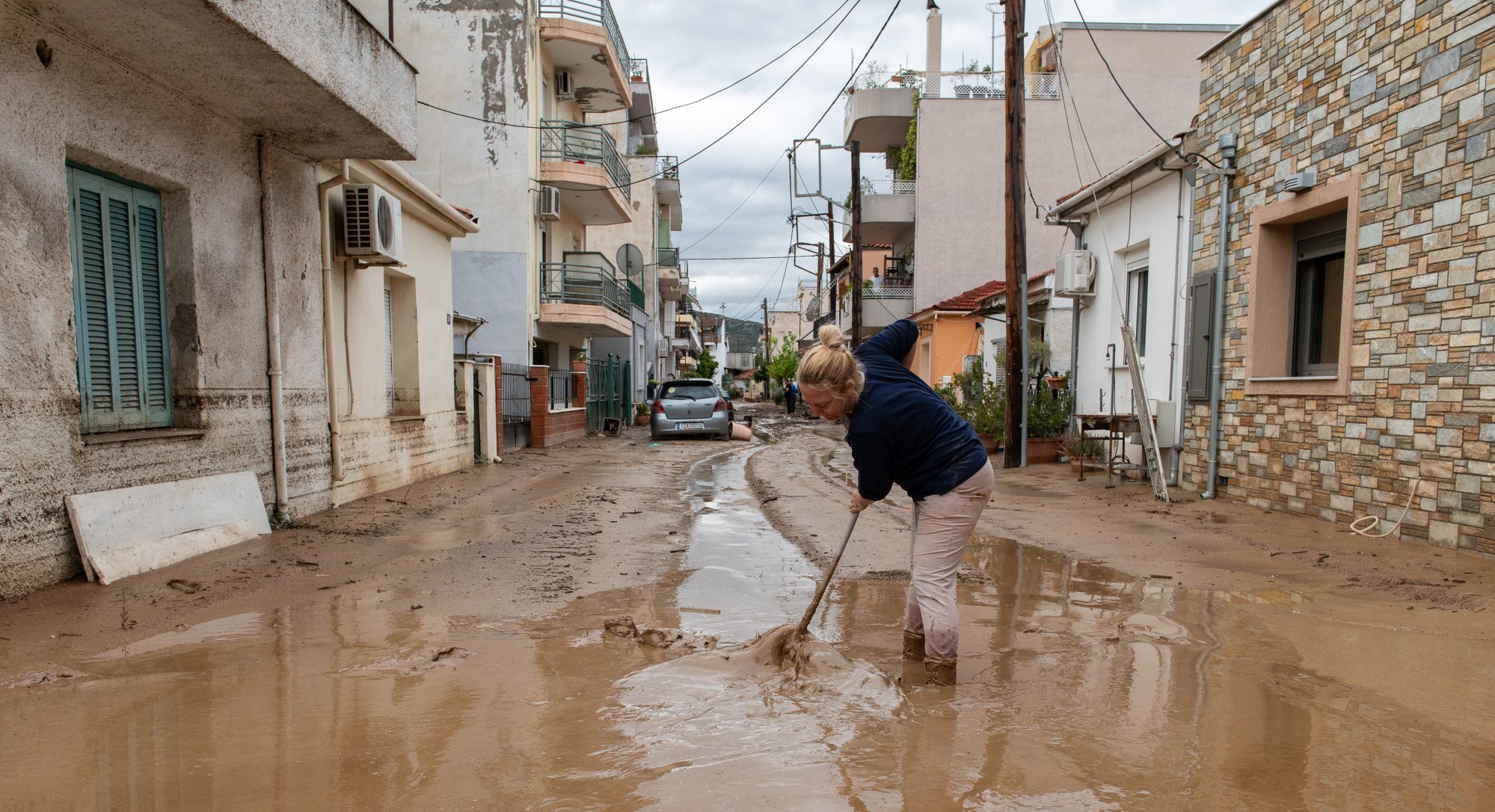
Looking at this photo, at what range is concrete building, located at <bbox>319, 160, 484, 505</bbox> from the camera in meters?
7.98

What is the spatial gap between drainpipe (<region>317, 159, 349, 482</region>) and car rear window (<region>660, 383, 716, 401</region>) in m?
11.2

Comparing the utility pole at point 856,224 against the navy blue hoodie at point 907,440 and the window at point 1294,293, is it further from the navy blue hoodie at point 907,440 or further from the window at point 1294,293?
the navy blue hoodie at point 907,440

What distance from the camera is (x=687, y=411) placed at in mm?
18531

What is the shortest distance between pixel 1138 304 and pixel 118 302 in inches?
446

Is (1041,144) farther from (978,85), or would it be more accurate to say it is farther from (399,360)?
(399,360)

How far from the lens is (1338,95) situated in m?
7.24

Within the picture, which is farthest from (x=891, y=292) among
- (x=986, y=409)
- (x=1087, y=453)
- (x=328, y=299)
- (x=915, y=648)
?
(x=915, y=648)

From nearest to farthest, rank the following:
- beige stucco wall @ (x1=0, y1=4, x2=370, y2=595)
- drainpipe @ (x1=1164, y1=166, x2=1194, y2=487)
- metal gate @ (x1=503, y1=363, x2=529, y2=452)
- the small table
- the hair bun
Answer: the hair bun
beige stucco wall @ (x1=0, y1=4, x2=370, y2=595)
drainpipe @ (x1=1164, y1=166, x2=1194, y2=487)
the small table
metal gate @ (x1=503, y1=363, x2=529, y2=452)

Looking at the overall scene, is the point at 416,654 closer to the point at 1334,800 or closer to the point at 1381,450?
the point at 1334,800

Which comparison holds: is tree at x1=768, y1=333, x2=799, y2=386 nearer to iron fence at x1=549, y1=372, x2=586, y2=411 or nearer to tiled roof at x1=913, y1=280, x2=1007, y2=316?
tiled roof at x1=913, y1=280, x2=1007, y2=316

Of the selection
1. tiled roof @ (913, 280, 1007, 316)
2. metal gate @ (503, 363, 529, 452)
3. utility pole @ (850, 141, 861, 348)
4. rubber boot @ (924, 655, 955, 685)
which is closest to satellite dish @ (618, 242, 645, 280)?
utility pole @ (850, 141, 861, 348)

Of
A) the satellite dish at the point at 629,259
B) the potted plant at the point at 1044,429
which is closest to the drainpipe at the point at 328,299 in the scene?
the potted plant at the point at 1044,429

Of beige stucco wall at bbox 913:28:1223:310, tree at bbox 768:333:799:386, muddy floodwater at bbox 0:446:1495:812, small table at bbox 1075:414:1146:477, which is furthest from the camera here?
tree at bbox 768:333:799:386

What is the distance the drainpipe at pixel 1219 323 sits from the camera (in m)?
8.71
